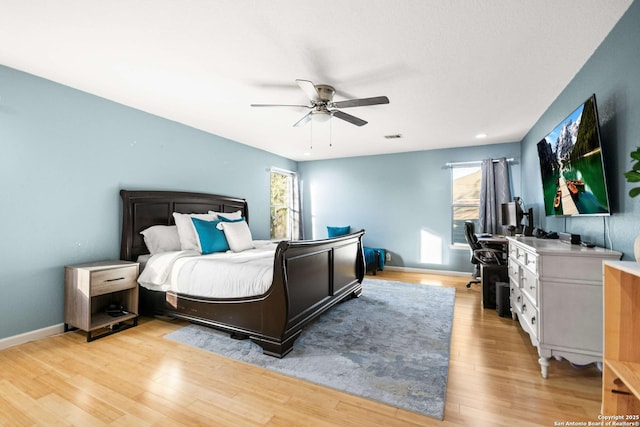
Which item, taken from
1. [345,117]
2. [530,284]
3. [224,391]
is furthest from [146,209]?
[530,284]

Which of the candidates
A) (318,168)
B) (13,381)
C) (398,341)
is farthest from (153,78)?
(318,168)

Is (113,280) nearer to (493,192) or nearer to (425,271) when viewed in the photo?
(425,271)

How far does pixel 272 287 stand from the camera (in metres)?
2.38

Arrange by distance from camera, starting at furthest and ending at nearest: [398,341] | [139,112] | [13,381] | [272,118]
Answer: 1. [272,118]
2. [139,112]
3. [398,341]
4. [13,381]

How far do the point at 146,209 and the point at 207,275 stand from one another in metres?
1.50

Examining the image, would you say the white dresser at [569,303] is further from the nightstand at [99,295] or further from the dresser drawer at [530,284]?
the nightstand at [99,295]

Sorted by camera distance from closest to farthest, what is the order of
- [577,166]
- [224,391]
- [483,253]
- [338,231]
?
1. [224,391]
2. [577,166]
3. [483,253]
4. [338,231]

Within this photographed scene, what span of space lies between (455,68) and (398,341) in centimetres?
257

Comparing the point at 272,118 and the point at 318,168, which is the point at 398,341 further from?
the point at 318,168

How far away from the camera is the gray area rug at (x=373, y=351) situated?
75.5 inches

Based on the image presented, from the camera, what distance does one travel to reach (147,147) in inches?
143

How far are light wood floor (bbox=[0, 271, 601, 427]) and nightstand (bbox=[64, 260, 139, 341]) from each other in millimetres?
241

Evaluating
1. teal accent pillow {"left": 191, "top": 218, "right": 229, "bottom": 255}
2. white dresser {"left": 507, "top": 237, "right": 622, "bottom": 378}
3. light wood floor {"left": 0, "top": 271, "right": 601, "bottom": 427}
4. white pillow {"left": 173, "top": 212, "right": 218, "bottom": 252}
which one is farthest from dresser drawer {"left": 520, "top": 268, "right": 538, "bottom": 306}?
white pillow {"left": 173, "top": 212, "right": 218, "bottom": 252}

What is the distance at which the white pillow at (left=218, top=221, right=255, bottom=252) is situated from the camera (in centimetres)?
368
